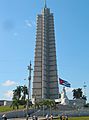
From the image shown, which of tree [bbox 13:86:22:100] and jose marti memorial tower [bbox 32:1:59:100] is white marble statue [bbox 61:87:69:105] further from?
tree [bbox 13:86:22:100]

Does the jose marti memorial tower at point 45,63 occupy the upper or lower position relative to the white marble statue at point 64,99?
upper

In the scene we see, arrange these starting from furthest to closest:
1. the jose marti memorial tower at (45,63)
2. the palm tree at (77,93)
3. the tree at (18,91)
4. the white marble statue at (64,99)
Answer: the palm tree at (77,93), the jose marti memorial tower at (45,63), the tree at (18,91), the white marble statue at (64,99)

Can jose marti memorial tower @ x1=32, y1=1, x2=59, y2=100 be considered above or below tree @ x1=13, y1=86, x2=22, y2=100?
above

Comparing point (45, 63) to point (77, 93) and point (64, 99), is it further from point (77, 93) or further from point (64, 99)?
point (64, 99)

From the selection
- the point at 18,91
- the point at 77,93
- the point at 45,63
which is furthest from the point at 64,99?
the point at 45,63

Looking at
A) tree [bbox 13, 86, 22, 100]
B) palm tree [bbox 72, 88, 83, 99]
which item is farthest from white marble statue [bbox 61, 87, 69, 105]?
tree [bbox 13, 86, 22, 100]

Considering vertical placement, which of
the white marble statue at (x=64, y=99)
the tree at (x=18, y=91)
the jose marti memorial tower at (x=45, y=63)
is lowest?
the white marble statue at (x=64, y=99)

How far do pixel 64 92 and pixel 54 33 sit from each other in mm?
42090

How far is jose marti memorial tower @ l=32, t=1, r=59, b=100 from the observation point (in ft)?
461

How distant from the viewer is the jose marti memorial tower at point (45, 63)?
141m

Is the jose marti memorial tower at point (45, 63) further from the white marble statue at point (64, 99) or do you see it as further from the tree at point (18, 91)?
the white marble statue at point (64, 99)

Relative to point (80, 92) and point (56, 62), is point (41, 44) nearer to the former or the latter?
point (56, 62)

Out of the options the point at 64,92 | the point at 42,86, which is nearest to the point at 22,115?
the point at 64,92

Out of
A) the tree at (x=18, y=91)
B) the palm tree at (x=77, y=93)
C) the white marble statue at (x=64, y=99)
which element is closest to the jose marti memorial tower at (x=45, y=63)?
the palm tree at (x=77, y=93)
